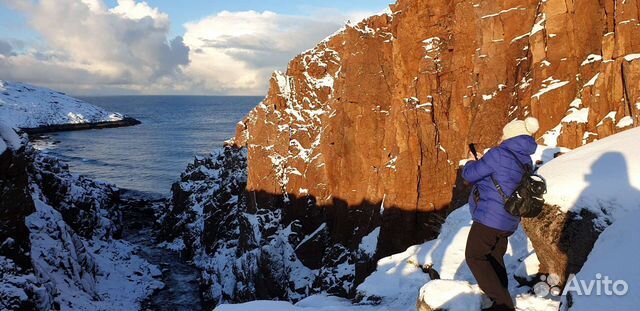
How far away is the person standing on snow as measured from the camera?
22.3 feet

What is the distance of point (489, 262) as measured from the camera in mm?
7242

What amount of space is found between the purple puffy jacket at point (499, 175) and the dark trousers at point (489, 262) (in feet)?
0.83

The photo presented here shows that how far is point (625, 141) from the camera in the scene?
8727 millimetres

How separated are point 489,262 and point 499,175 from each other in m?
1.51

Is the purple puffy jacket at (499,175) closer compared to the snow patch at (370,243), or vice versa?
the purple puffy jacket at (499,175)

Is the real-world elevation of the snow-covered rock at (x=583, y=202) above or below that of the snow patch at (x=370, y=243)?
above

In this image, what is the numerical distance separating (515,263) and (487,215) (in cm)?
408

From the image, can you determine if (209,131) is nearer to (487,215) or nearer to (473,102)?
(473,102)

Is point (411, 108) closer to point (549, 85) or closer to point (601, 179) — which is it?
point (549, 85)

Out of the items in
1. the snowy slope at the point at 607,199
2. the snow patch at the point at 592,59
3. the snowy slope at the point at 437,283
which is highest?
the snow patch at the point at 592,59

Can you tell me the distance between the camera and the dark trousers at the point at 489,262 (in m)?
7.17

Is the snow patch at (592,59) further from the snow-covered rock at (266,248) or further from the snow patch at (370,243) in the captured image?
the snow-covered rock at (266,248)

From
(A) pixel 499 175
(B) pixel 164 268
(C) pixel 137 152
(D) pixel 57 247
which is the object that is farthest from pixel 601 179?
(C) pixel 137 152

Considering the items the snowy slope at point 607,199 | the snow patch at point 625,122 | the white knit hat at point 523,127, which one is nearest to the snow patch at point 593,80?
the snow patch at point 625,122
